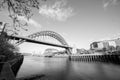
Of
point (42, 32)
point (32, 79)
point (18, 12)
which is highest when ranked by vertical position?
point (42, 32)

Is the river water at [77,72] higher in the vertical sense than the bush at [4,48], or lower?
lower

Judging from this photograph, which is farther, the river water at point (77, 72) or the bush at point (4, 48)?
the river water at point (77, 72)

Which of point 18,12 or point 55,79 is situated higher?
point 18,12

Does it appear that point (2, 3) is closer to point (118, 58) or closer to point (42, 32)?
point (118, 58)

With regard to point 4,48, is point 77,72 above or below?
below

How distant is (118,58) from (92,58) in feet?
38.0

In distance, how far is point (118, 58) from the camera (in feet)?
71.2

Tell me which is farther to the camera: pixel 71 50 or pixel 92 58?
pixel 71 50

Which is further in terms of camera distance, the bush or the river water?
the river water

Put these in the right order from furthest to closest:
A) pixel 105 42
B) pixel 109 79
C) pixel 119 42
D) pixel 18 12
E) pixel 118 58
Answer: pixel 105 42
pixel 119 42
pixel 118 58
pixel 109 79
pixel 18 12

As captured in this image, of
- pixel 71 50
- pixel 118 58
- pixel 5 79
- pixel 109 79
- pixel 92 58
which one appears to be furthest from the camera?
pixel 71 50

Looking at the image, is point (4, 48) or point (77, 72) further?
point (77, 72)

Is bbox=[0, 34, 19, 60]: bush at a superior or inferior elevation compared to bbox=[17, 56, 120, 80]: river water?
superior

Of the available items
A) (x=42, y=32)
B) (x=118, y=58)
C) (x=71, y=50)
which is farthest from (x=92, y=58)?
(x=42, y=32)
